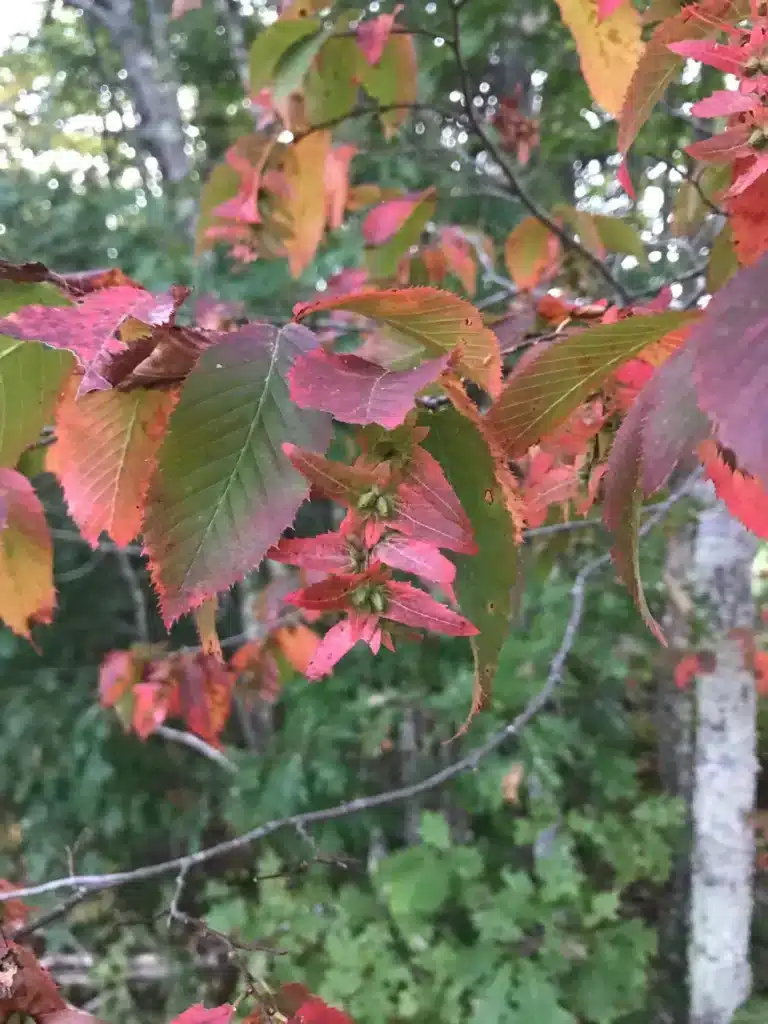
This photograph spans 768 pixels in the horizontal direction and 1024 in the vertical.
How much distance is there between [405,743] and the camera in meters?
1.89

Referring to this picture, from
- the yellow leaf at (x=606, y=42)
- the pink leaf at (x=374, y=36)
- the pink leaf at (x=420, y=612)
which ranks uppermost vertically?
the pink leaf at (x=374, y=36)

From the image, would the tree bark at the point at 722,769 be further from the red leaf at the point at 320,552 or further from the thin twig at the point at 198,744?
the red leaf at the point at 320,552

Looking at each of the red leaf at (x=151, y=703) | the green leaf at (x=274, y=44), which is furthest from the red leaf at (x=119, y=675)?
the green leaf at (x=274, y=44)

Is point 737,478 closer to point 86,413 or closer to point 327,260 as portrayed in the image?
point 86,413

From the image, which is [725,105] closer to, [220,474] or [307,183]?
[220,474]

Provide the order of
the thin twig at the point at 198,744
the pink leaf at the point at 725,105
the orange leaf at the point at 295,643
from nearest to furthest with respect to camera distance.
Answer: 1. the pink leaf at the point at 725,105
2. the orange leaf at the point at 295,643
3. the thin twig at the point at 198,744

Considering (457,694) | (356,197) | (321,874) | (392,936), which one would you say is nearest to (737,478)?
(356,197)

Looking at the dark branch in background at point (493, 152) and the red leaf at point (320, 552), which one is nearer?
the red leaf at point (320, 552)

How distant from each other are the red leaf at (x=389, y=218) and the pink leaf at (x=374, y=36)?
19 centimetres

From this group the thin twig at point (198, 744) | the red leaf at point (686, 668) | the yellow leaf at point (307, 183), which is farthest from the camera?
the thin twig at point (198, 744)

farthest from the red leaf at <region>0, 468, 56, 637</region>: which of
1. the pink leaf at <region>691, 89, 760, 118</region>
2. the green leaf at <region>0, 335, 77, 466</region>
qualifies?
the pink leaf at <region>691, 89, 760, 118</region>

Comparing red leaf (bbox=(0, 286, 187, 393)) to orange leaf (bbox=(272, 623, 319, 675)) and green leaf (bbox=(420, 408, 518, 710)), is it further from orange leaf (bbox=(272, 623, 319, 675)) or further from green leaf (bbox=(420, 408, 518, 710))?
orange leaf (bbox=(272, 623, 319, 675))

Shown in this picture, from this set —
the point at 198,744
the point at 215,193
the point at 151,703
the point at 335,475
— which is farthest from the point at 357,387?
the point at 198,744

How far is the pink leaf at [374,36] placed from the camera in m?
0.69
